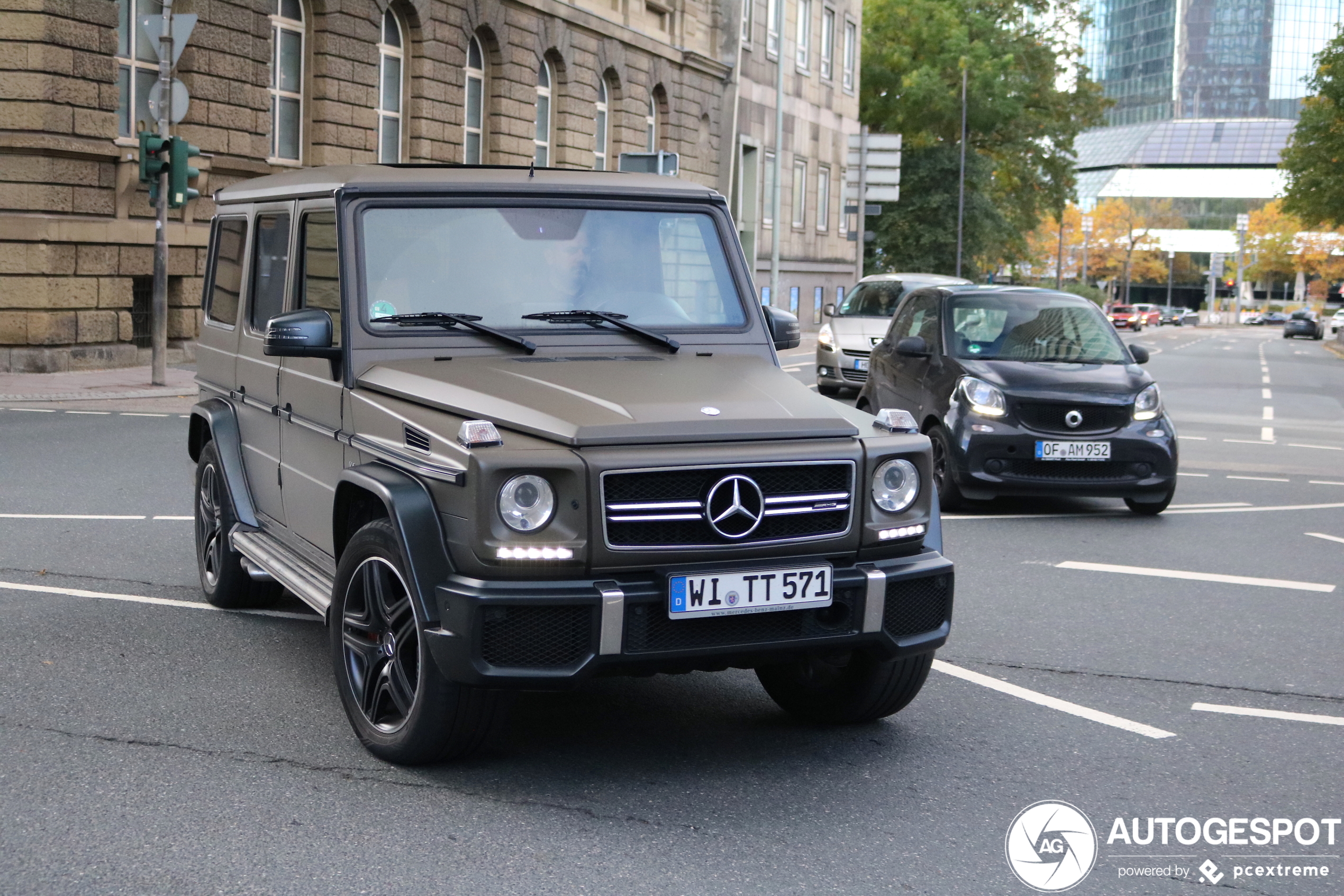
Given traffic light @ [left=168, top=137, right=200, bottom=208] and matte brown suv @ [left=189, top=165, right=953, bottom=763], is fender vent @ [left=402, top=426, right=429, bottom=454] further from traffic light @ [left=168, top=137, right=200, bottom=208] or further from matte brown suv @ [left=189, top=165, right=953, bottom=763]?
traffic light @ [left=168, top=137, right=200, bottom=208]

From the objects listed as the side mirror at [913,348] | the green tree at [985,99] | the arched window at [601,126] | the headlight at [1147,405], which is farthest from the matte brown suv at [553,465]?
the green tree at [985,99]

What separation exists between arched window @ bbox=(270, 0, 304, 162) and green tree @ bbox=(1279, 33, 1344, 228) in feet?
116

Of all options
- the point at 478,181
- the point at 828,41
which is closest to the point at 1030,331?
the point at 478,181

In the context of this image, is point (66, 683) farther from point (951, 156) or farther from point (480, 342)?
point (951, 156)

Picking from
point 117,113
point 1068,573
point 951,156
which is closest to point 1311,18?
point 951,156

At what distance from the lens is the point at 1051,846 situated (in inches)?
174

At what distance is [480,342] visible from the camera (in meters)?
5.55

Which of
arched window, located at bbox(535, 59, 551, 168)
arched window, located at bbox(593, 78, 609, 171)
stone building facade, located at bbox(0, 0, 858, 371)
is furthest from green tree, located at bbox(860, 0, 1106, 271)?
arched window, located at bbox(535, 59, 551, 168)

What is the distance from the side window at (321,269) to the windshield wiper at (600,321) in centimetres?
65

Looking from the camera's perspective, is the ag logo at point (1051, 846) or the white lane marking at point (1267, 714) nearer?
the ag logo at point (1051, 846)

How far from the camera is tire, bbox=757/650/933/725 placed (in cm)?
533

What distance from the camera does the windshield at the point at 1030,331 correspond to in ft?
38.5

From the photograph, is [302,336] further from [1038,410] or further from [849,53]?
[849,53]

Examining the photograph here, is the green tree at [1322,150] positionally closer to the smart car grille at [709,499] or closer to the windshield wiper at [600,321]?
the windshield wiper at [600,321]
